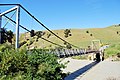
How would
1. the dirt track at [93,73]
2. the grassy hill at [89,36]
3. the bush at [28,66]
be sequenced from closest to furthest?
1. the bush at [28,66]
2. the dirt track at [93,73]
3. the grassy hill at [89,36]

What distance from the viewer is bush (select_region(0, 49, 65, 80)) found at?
1161 centimetres

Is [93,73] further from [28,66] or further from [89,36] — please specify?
[89,36]

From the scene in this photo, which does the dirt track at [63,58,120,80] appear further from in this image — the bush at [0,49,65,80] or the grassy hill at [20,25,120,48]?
the grassy hill at [20,25,120,48]

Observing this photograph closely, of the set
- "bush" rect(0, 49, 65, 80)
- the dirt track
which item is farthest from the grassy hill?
"bush" rect(0, 49, 65, 80)

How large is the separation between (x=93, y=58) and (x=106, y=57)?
8.90 feet

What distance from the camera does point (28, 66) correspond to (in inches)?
480

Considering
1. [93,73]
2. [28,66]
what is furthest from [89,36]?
[28,66]

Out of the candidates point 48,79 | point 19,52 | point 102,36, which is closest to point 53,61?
point 48,79

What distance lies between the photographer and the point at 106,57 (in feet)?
198

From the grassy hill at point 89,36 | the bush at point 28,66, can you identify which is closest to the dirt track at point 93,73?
the bush at point 28,66

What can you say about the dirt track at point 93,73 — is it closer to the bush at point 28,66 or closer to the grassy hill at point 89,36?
the bush at point 28,66

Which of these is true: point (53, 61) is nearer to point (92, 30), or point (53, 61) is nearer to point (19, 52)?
point (19, 52)

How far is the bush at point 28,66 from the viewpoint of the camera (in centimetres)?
1161

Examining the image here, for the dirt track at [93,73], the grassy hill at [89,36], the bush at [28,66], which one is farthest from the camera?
the grassy hill at [89,36]
